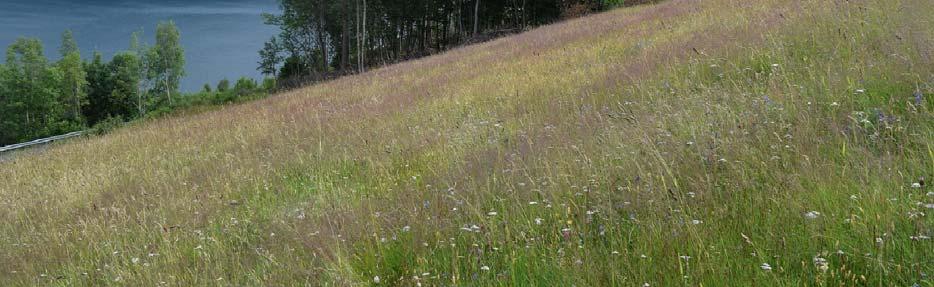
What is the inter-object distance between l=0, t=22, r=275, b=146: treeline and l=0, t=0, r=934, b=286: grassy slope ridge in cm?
6956

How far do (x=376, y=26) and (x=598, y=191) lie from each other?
2416 inches

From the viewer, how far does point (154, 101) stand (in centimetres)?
8400

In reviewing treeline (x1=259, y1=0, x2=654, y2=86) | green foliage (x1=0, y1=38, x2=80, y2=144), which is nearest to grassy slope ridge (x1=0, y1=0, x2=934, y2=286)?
treeline (x1=259, y1=0, x2=654, y2=86)

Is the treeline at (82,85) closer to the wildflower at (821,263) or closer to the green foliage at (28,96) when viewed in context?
the green foliage at (28,96)

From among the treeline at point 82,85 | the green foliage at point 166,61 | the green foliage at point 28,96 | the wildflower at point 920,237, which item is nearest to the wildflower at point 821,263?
the wildflower at point 920,237

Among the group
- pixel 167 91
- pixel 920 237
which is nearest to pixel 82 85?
pixel 167 91

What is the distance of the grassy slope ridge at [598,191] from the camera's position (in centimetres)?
237

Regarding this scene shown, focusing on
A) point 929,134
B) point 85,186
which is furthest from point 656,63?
point 85,186

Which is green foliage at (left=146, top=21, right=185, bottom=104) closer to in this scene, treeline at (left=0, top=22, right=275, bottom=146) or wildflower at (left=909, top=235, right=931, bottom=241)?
treeline at (left=0, top=22, right=275, bottom=146)

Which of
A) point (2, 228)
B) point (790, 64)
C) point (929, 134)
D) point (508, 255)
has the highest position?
point (790, 64)

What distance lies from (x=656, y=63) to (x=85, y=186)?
8225 millimetres

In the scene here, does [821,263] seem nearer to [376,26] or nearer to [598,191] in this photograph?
[598,191]

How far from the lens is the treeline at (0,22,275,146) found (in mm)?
75188

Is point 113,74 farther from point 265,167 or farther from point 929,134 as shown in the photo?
point 929,134
